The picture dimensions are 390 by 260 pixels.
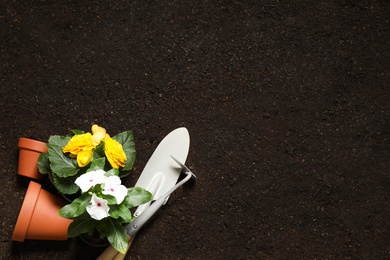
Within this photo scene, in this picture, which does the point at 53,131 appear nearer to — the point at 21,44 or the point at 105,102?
the point at 105,102

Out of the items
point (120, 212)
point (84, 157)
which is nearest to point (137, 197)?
point (120, 212)

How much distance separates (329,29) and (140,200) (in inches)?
30.6

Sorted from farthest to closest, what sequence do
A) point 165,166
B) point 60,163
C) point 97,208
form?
point 165,166 → point 60,163 → point 97,208

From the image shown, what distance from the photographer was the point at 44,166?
4.66 ft

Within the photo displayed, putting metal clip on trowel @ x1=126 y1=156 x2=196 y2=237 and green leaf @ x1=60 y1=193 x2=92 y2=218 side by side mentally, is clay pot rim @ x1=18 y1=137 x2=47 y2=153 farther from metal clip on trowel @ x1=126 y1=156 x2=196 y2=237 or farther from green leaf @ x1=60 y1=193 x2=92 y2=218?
metal clip on trowel @ x1=126 y1=156 x2=196 y2=237

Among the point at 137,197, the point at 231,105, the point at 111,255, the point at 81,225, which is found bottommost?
the point at 111,255

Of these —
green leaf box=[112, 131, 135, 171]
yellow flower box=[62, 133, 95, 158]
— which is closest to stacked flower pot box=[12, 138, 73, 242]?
yellow flower box=[62, 133, 95, 158]

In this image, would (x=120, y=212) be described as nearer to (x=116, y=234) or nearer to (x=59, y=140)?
(x=116, y=234)

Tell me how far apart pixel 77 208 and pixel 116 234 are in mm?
128

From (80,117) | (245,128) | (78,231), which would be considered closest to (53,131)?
(80,117)

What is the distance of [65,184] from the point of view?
1403 millimetres

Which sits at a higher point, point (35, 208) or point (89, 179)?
point (89, 179)

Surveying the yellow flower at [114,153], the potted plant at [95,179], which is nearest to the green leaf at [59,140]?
the potted plant at [95,179]

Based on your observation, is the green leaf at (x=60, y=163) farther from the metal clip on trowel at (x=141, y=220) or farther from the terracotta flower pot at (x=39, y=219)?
the metal clip on trowel at (x=141, y=220)
